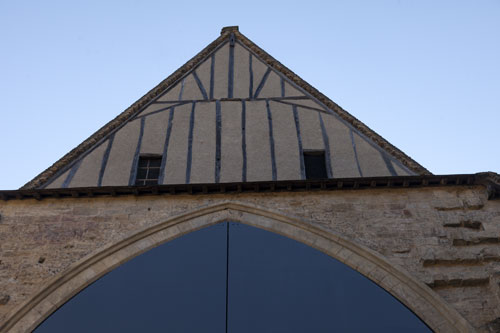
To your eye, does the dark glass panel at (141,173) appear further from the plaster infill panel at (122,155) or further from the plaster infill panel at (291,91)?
the plaster infill panel at (291,91)

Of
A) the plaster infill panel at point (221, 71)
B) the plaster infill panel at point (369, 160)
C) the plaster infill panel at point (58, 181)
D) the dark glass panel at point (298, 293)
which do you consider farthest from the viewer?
the plaster infill panel at point (221, 71)

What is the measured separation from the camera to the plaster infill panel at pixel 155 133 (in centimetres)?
911

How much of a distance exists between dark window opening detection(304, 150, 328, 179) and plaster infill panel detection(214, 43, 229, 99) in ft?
6.55

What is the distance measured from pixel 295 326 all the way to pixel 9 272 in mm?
3178

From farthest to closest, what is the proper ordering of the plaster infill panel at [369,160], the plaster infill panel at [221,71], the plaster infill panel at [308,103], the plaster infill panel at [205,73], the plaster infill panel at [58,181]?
the plaster infill panel at [205,73] → the plaster infill panel at [221,71] → the plaster infill panel at [308,103] → the plaster infill panel at [369,160] → the plaster infill panel at [58,181]

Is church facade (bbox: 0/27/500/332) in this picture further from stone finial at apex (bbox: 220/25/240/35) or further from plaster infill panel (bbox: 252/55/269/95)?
stone finial at apex (bbox: 220/25/240/35)

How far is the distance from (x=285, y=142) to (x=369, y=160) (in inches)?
47.0

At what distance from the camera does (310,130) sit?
937cm

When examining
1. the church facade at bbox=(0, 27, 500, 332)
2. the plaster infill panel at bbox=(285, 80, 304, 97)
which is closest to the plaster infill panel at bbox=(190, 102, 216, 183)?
the church facade at bbox=(0, 27, 500, 332)

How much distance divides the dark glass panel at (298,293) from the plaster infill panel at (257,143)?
4.30ft

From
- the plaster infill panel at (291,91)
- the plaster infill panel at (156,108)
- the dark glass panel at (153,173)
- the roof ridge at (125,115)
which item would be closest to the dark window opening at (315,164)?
the plaster infill panel at (291,91)

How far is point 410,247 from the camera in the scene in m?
7.14

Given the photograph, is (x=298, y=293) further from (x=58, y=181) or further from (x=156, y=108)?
(x=156, y=108)

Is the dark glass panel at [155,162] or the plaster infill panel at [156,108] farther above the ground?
the plaster infill panel at [156,108]
